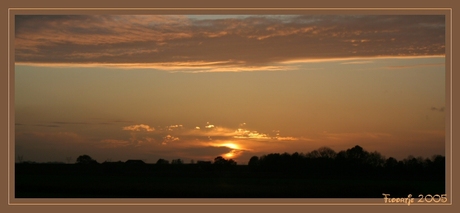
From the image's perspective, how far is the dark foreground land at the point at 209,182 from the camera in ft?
77.8

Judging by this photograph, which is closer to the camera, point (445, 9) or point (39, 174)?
point (445, 9)

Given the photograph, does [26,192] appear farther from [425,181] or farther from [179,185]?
[425,181]

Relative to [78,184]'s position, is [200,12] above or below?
above

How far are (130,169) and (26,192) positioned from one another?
162 inches

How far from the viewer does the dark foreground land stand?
2370 centimetres

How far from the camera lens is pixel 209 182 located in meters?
24.3

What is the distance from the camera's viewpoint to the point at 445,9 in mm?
19672
